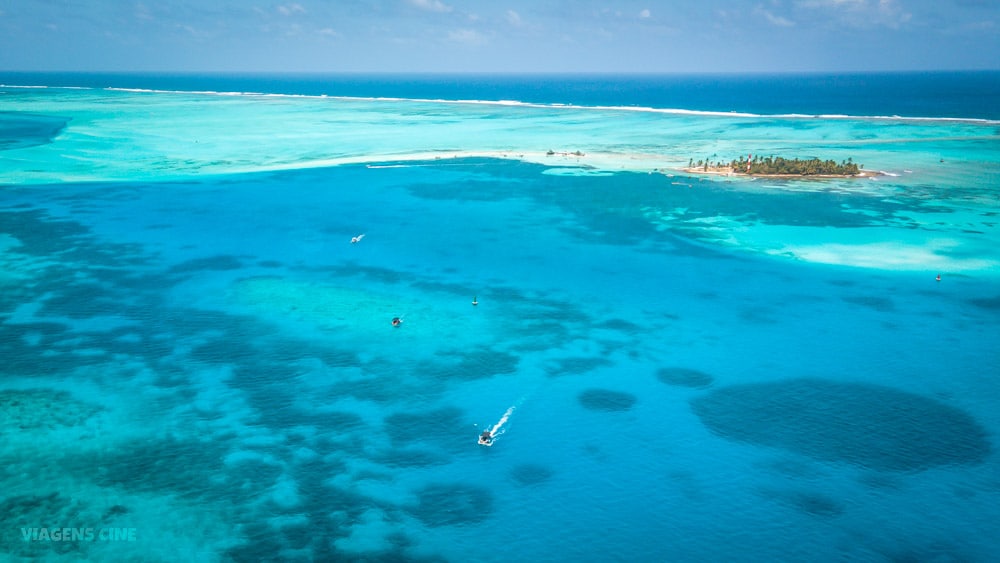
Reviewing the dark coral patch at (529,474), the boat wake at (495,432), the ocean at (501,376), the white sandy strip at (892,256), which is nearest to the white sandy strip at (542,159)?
the ocean at (501,376)

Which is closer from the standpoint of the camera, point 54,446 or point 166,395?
point 54,446

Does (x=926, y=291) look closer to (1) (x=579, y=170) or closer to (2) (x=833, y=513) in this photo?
(2) (x=833, y=513)

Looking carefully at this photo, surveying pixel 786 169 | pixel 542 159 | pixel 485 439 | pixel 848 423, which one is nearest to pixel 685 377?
pixel 848 423

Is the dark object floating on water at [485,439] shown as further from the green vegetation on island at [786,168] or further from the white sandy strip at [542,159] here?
the green vegetation on island at [786,168]

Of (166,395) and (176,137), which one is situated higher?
(176,137)

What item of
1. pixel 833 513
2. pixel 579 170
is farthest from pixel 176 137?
pixel 833 513

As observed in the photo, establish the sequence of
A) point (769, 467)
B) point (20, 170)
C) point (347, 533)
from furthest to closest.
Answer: point (20, 170) → point (769, 467) → point (347, 533)

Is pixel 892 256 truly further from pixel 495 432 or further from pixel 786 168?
pixel 495 432
